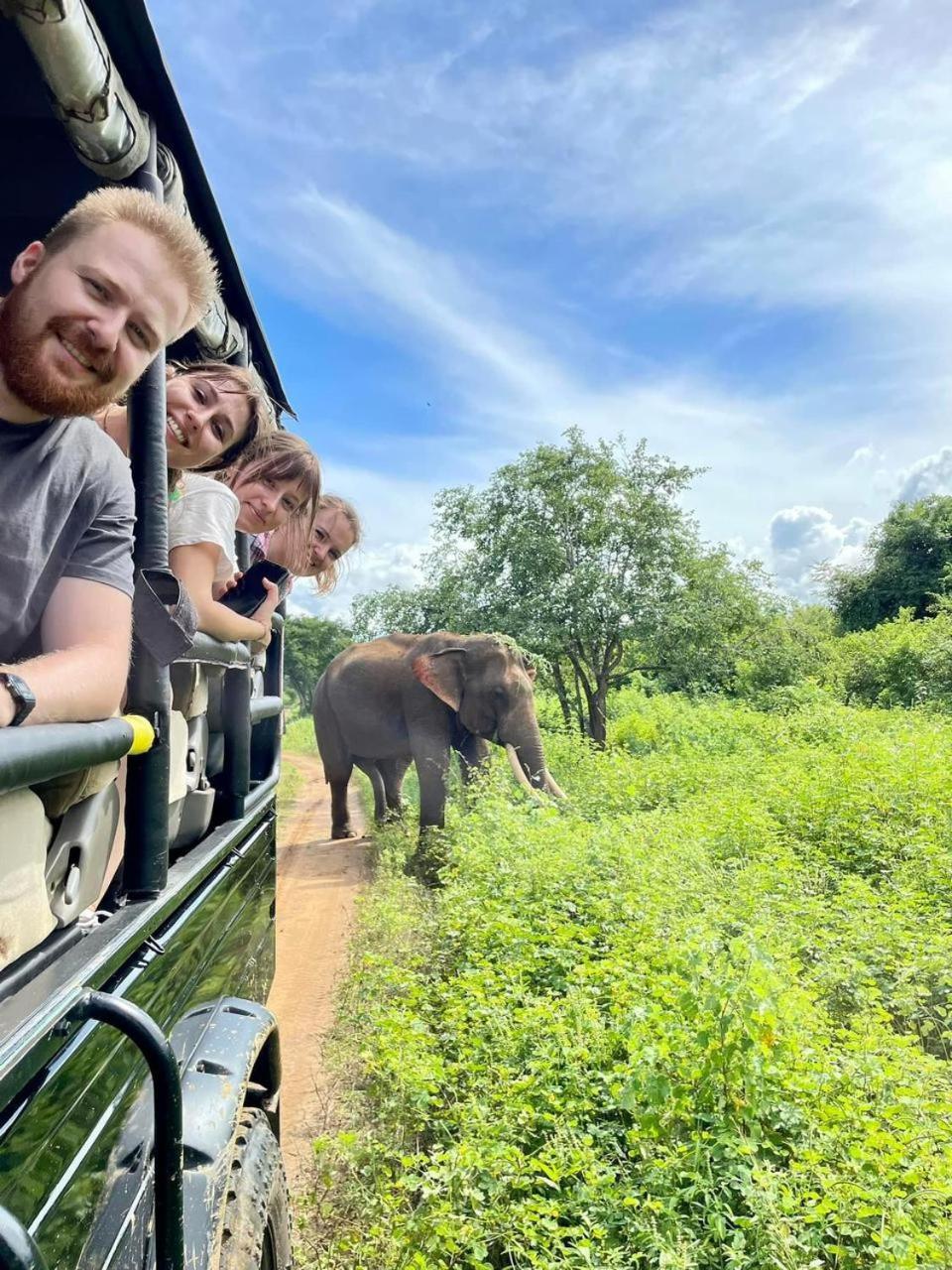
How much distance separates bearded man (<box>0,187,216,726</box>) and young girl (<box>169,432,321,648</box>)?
549 millimetres

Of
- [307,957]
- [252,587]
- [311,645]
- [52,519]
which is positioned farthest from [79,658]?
[311,645]

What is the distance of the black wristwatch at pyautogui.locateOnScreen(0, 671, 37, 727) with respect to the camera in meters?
1.21

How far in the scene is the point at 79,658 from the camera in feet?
4.66

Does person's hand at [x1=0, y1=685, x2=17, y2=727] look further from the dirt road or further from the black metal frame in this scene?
the dirt road

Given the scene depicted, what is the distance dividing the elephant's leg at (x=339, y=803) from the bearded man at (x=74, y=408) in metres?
10.5

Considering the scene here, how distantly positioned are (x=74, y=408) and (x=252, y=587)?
1.51 m

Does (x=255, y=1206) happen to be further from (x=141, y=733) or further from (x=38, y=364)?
(x=38, y=364)

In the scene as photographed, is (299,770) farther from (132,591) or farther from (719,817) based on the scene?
(132,591)

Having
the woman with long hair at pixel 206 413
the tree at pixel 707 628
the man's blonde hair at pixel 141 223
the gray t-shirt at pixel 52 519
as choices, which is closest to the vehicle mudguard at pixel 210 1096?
the gray t-shirt at pixel 52 519

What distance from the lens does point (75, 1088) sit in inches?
47.1

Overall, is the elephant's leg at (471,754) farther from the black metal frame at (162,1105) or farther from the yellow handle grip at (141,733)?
the black metal frame at (162,1105)

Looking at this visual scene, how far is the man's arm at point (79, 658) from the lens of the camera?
131 centimetres

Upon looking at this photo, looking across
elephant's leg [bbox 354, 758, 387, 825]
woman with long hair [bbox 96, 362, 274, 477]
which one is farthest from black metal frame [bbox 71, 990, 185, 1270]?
elephant's leg [bbox 354, 758, 387, 825]

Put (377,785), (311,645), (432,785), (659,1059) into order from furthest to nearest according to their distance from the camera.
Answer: (311,645)
(377,785)
(432,785)
(659,1059)
